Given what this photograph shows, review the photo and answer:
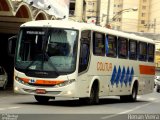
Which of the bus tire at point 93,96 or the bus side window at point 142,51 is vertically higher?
the bus side window at point 142,51

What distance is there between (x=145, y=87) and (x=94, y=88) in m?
8.92

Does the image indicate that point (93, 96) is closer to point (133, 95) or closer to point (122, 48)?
point (122, 48)

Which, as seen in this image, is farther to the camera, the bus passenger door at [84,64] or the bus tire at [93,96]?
the bus tire at [93,96]

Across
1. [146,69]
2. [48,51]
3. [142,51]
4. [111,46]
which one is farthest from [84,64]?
[146,69]

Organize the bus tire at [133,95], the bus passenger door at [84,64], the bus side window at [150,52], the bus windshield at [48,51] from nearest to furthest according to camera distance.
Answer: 1. the bus windshield at [48,51]
2. the bus passenger door at [84,64]
3. the bus tire at [133,95]
4. the bus side window at [150,52]

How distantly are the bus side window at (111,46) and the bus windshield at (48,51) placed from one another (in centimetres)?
324

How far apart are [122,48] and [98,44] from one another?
Result: 3.28 meters

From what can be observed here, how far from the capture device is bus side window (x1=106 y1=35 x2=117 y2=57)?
23.5 m

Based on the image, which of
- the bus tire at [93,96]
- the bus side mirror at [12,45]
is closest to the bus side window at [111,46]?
the bus tire at [93,96]

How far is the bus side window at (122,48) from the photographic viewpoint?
25062mm

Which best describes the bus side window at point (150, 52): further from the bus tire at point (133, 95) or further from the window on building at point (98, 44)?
the window on building at point (98, 44)

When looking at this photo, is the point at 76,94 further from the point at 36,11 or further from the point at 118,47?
the point at 36,11

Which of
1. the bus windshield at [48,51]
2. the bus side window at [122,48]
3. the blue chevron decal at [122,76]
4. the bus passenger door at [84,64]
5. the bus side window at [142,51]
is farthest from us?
the bus side window at [142,51]

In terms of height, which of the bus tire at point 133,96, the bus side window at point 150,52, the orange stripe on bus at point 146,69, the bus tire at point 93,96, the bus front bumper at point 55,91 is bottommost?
the bus tire at point 133,96
